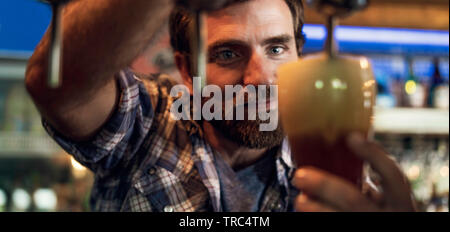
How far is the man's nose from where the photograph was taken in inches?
40.6

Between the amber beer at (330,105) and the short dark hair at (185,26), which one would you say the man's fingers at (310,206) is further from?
the short dark hair at (185,26)

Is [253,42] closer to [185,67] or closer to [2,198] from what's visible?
[185,67]

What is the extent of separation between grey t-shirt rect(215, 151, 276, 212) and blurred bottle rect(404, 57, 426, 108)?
2.00 metres

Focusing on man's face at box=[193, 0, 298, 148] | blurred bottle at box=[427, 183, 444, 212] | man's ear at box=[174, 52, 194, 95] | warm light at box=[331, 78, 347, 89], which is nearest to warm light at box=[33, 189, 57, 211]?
man's ear at box=[174, 52, 194, 95]

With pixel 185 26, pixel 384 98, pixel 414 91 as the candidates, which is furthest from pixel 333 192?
pixel 414 91

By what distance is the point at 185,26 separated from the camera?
125cm

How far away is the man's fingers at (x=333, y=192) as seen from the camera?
0.63m

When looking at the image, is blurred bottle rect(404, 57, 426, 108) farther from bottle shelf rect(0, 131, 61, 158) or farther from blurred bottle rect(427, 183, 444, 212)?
bottle shelf rect(0, 131, 61, 158)

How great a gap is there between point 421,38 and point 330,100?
2.53 metres

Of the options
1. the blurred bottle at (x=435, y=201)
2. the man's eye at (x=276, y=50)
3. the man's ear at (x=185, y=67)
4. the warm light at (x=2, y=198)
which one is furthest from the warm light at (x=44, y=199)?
the blurred bottle at (x=435, y=201)

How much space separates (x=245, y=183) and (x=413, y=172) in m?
2.25

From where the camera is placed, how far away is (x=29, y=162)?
2979mm

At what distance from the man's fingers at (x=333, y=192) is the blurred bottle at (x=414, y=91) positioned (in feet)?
8.36
